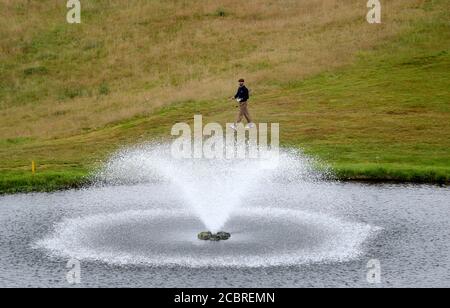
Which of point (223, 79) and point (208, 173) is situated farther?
point (223, 79)

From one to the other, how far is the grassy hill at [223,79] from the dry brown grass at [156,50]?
20cm

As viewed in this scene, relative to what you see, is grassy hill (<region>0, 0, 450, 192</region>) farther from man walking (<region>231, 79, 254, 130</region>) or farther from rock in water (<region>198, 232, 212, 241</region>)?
rock in water (<region>198, 232, 212, 241</region>)

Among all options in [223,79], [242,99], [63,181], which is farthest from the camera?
[223,79]

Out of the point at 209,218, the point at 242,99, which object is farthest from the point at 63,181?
the point at 242,99

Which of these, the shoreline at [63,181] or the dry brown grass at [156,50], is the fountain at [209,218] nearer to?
the shoreline at [63,181]

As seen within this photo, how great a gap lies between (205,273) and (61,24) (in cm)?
6686

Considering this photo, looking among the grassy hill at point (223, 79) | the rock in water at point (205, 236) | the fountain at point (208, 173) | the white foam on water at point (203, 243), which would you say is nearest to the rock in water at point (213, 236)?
the rock in water at point (205, 236)

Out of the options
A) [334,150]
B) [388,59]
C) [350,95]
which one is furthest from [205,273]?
[388,59]

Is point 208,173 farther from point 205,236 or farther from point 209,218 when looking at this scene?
point 205,236

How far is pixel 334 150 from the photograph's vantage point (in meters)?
48.0

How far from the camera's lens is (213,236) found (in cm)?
2939

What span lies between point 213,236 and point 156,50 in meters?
51.4

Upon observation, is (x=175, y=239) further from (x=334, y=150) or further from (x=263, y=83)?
(x=263, y=83)

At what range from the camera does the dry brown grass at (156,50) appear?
211 ft
